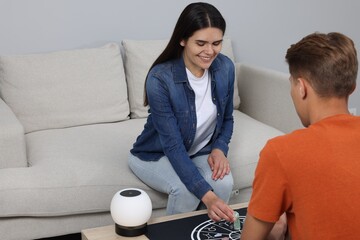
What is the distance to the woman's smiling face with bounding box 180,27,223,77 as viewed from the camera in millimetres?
2146

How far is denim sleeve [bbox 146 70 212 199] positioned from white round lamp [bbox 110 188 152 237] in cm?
35

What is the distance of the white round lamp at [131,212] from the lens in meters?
1.78

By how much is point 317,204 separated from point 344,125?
0.19m

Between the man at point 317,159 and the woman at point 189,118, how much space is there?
73cm

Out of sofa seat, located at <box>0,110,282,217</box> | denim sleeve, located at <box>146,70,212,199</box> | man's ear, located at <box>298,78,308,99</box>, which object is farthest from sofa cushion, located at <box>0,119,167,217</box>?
man's ear, located at <box>298,78,308,99</box>

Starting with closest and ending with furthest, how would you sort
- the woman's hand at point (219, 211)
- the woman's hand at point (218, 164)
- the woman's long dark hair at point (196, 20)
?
the woman's hand at point (219, 211) → the woman's long dark hair at point (196, 20) → the woman's hand at point (218, 164)

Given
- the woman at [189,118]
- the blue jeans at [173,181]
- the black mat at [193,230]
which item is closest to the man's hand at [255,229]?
the black mat at [193,230]

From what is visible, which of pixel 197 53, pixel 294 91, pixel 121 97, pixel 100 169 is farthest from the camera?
pixel 121 97

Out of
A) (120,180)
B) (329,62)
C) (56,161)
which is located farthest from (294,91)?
(56,161)

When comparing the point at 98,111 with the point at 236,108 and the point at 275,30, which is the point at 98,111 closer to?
the point at 236,108

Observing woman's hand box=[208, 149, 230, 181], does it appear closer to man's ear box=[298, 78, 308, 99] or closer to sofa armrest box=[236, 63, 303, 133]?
sofa armrest box=[236, 63, 303, 133]

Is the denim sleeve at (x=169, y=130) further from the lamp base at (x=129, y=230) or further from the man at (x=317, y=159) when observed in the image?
the man at (x=317, y=159)

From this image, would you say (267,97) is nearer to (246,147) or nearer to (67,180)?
(246,147)

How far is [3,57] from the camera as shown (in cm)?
272
